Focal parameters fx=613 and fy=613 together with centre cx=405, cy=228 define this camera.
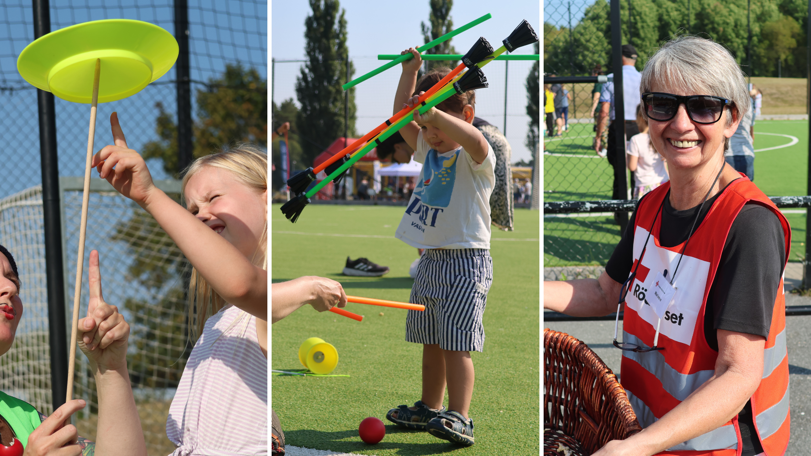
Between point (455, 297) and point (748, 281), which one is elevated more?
point (748, 281)

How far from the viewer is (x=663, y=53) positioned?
1.25 metres

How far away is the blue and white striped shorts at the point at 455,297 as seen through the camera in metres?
2.15

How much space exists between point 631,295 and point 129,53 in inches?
43.7

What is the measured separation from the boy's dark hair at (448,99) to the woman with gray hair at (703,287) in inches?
26.3

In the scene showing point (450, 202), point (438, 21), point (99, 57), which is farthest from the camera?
point (450, 202)

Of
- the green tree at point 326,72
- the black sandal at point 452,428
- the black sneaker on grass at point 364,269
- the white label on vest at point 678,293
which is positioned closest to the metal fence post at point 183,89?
the green tree at point 326,72

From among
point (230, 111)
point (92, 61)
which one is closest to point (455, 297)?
point (92, 61)

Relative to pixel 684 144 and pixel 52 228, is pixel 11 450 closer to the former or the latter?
pixel 52 228

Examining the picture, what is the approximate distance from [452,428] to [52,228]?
6.26 ft

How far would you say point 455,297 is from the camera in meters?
2.16

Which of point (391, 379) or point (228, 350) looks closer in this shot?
point (228, 350)

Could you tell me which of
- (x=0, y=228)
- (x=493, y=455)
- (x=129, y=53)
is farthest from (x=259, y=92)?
(x=129, y=53)

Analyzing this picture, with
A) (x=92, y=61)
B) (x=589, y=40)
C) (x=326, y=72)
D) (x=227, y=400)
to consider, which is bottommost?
(x=227, y=400)

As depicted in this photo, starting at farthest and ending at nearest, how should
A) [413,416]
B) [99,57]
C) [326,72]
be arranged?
[326,72] < [413,416] < [99,57]
